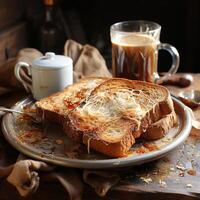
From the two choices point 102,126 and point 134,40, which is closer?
point 102,126

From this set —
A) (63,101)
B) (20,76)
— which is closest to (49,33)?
(20,76)

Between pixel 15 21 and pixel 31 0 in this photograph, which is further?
pixel 31 0

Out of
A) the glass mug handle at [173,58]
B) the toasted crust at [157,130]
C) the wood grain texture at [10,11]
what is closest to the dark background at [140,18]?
the wood grain texture at [10,11]

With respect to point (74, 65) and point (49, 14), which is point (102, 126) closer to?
point (74, 65)

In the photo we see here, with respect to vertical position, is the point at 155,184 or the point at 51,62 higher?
the point at 51,62

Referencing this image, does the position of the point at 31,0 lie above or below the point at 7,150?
above

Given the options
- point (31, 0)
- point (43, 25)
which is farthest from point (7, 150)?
point (31, 0)

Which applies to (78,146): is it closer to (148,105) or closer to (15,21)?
(148,105)
